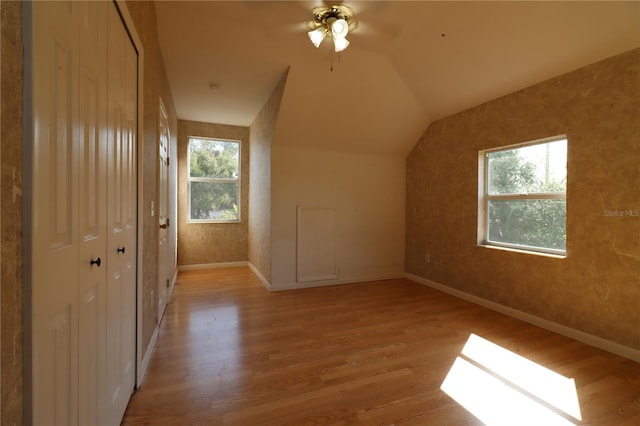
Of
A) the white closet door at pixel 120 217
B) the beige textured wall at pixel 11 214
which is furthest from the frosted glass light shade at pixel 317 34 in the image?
the beige textured wall at pixel 11 214

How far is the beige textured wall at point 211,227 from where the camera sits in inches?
200

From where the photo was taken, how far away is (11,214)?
2.23ft

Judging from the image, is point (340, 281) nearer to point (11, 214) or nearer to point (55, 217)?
point (55, 217)

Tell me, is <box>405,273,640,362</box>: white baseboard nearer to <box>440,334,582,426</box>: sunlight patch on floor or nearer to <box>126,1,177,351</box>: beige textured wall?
<box>440,334,582,426</box>: sunlight patch on floor

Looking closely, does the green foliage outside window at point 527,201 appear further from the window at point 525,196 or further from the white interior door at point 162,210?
the white interior door at point 162,210

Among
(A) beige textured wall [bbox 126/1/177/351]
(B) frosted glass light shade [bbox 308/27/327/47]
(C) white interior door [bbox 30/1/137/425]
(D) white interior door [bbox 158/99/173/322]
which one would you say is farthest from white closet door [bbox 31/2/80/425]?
(B) frosted glass light shade [bbox 308/27/327/47]

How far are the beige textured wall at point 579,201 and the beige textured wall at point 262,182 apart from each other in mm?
2522

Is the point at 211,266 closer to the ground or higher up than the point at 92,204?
closer to the ground

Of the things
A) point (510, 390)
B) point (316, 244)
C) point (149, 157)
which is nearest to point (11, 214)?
point (149, 157)

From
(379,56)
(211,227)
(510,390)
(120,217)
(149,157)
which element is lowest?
(510,390)

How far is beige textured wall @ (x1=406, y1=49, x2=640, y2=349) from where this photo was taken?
2.23 metres

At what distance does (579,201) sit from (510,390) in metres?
1.81

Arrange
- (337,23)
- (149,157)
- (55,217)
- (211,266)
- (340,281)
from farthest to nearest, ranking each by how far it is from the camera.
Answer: (211,266)
(340,281)
(337,23)
(149,157)
(55,217)

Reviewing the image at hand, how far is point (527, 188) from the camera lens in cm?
300
